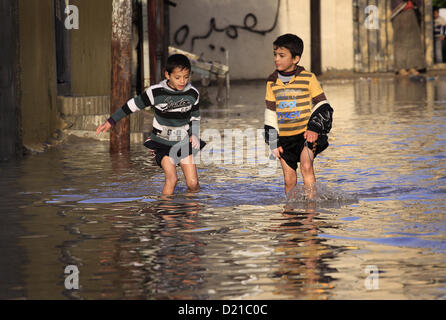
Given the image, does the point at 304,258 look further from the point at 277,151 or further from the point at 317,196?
the point at 317,196

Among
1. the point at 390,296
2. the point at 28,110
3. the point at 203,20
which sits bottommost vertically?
the point at 390,296

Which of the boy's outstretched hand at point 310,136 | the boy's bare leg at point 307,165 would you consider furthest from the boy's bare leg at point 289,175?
the boy's outstretched hand at point 310,136

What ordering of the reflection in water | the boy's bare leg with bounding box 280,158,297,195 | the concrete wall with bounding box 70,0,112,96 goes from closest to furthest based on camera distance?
the reflection in water < the boy's bare leg with bounding box 280,158,297,195 < the concrete wall with bounding box 70,0,112,96

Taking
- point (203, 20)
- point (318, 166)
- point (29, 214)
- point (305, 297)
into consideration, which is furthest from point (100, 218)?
point (203, 20)

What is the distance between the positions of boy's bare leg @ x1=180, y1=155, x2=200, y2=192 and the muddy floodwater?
0.10 m

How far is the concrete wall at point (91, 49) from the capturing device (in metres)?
16.5

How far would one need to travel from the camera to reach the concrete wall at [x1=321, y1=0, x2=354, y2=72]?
110 feet

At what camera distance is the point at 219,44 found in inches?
1277

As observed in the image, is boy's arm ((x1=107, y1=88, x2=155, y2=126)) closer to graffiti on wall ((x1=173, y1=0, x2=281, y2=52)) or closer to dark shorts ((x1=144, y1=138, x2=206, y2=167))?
Result: dark shorts ((x1=144, y1=138, x2=206, y2=167))

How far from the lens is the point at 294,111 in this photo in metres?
8.41

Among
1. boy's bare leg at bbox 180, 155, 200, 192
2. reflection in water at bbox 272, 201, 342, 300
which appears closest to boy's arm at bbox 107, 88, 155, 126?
boy's bare leg at bbox 180, 155, 200, 192

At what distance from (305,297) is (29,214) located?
3503mm

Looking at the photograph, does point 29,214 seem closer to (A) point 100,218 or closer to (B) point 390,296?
(A) point 100,218

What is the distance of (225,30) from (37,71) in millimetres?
19558
